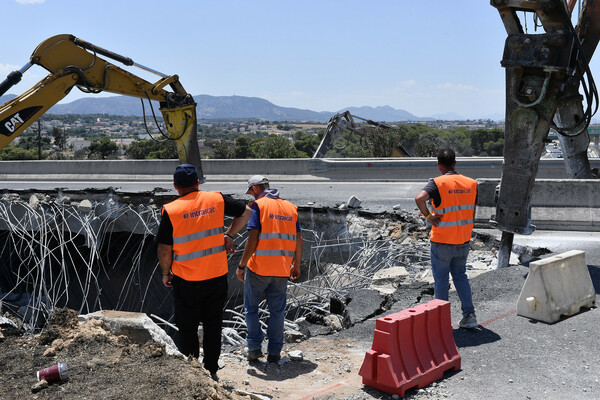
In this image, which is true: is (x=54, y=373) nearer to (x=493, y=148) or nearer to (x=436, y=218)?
(x=436, y=218)

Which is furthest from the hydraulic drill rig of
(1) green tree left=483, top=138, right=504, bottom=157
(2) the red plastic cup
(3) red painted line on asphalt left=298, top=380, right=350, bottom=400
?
(1) green tree left=483, top=138, right=504, bottom=157

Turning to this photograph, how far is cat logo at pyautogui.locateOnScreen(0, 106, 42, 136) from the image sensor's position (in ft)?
34.7

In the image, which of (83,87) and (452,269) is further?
(83,87)

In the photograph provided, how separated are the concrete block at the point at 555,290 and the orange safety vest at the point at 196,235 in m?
3.27

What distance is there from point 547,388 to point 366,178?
13.0 m

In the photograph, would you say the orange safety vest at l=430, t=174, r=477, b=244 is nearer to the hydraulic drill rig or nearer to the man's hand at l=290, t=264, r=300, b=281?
the man's hand at l=290, t=264, r=300, b=281

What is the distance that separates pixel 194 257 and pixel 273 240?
926 mm

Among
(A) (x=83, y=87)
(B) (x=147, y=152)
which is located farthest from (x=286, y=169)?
(B) (x=147, y=152)

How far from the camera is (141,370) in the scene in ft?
15.4

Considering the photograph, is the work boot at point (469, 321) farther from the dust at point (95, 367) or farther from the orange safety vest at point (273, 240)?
the dust at point (95, 367)

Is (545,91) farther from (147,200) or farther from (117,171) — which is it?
(117,171)

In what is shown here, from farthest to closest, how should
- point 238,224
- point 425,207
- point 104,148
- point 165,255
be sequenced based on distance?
point 104,148 < point 425,207 < point 238,224 < point 165,255

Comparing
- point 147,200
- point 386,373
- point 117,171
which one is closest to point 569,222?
point 386,373

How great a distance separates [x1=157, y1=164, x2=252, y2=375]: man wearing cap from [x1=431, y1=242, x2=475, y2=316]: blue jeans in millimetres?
2157
